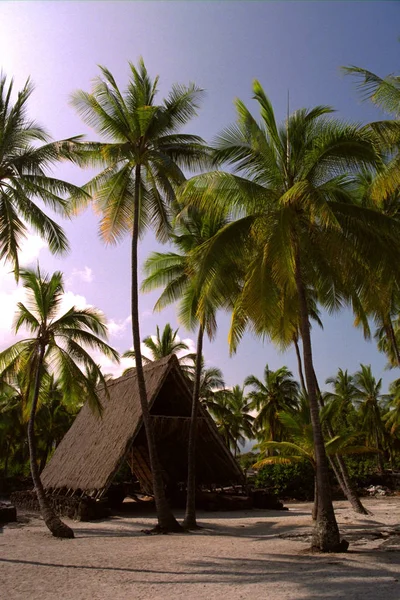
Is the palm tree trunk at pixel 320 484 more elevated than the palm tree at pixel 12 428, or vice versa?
the palm tree at pixel 12 428

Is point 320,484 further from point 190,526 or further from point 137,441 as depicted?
point 137,441

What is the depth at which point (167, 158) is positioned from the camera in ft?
45.3

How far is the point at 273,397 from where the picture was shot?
37406mm

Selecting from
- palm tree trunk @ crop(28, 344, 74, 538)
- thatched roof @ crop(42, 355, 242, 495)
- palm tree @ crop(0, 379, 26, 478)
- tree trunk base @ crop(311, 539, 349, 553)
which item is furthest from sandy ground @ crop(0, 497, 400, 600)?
palm tree @ crop(0, 379, 26, 478)

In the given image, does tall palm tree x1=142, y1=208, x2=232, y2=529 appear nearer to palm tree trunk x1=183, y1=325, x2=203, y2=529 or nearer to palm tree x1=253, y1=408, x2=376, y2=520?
palm tree trunk x1=183, y1=325, x2=203, y2=529

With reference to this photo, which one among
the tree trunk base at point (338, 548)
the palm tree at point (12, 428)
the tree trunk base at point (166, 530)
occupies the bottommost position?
the tree trunk base at point (338, 548)

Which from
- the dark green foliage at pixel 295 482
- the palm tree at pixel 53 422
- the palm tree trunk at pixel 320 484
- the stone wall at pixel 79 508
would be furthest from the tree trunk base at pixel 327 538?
the palm tree at pixel 53 422

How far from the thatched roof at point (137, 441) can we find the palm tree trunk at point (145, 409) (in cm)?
339

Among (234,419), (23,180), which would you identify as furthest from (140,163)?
(234,419)

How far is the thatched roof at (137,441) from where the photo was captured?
57.1ft

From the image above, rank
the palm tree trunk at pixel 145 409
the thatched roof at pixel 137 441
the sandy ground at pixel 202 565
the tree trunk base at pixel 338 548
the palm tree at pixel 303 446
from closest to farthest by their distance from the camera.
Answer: the sandy ground at pixel 202 565 → the tree trunk base at pixel 338 548 → the palm tree trunk at pixel 145 409 → the palm tree at pixel 303 446 → the thatched roof at pixel 137 441

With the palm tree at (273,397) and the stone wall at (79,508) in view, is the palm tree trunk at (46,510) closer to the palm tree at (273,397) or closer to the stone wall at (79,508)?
the stone wall at (79,508)

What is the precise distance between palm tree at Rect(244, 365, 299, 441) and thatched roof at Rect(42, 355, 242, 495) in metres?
15.5

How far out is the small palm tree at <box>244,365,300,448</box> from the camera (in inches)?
1464
